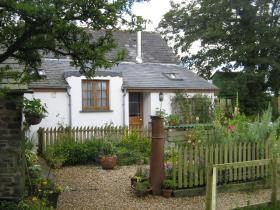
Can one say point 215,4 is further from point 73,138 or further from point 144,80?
point 73,138

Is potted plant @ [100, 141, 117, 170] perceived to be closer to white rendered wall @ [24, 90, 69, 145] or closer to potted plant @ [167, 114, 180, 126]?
white rendered wall @ [24, 90, 69, 145]

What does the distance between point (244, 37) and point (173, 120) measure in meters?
13.2

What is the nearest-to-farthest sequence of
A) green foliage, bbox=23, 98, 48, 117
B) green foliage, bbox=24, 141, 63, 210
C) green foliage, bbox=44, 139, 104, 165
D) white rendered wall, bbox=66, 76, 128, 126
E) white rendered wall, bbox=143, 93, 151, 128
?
green foliage, bbox=24, 141, 63, 210 → green foliage, bbox=23, 98, 48, 117 → green foliage, bbox=44, 139, 104, 165 → white rendered wall, bbox=66, 76, 128, 126 → white rendered wall, bbox=143, 93, 151, 128

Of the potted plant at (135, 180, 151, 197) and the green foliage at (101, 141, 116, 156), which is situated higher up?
the green foliage at (101, 141, 116, 156)

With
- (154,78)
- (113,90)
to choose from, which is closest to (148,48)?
(154,78)

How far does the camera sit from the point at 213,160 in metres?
10.4

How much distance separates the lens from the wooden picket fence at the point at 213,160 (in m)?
9.91

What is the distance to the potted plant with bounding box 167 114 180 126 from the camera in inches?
816

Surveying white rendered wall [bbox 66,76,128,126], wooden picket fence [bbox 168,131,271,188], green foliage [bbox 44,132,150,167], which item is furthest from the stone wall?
white rendered wall [bbox 66,76,128,126]

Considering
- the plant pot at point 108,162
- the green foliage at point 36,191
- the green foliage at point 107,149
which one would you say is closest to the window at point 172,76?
the green foliage at point 107,149

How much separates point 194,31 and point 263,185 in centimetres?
2362

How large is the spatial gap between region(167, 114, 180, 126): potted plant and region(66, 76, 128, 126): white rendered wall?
2.29 m

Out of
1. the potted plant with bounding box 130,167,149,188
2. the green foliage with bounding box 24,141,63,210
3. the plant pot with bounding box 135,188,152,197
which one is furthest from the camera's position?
the potted plant with bounding box 130,167,149,188

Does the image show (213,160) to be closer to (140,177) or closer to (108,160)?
(140,177)
